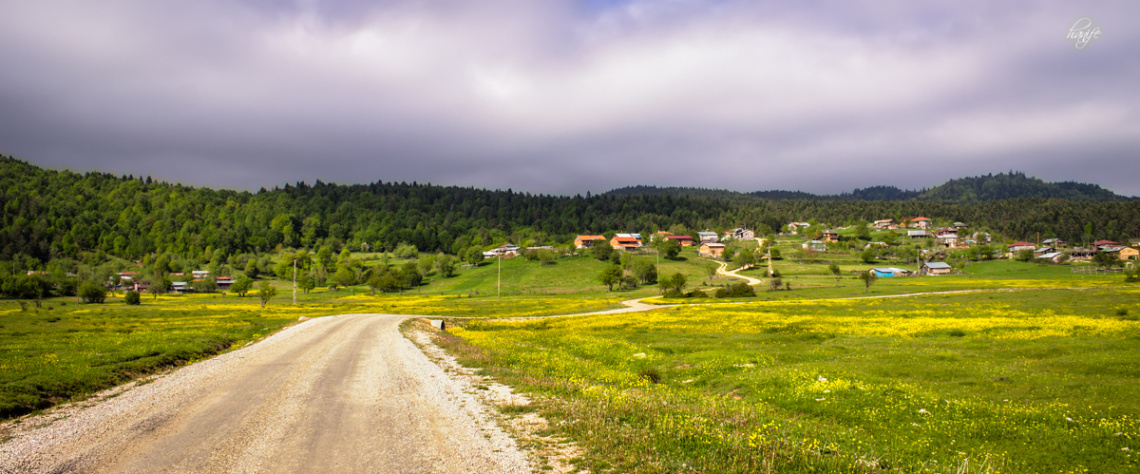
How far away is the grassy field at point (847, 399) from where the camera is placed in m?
11.2

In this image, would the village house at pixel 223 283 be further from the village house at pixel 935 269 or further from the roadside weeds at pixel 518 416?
the village house at pixel 935 269

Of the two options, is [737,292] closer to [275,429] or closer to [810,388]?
[810,388]

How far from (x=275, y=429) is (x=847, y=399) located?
1673 cm

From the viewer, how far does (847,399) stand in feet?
53.2

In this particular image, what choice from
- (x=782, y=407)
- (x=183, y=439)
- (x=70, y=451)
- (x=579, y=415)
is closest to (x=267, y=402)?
(x=183, y=439)

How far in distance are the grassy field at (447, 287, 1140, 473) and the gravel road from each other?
2.99 metres

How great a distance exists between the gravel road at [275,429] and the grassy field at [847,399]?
299 centimetres

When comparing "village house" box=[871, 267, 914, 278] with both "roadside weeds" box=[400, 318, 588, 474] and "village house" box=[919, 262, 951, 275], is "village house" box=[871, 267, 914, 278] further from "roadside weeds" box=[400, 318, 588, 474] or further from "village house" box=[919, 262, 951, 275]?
"roadside weeds" box=[400, 318, 588, 474]

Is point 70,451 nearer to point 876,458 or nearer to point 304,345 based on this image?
point 876,458

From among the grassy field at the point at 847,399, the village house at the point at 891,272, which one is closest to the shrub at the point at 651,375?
the grassy field at the point at 847,399

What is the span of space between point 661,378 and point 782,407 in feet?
22.1

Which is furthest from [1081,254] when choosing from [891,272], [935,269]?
[891,272]

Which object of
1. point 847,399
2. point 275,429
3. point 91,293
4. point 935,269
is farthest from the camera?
point 935,269

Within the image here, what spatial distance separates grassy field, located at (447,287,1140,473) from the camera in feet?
36.7
